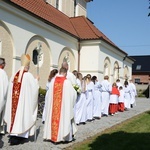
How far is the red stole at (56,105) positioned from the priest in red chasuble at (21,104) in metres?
0.47

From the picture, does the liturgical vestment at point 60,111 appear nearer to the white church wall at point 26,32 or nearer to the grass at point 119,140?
the grass at point 119,140

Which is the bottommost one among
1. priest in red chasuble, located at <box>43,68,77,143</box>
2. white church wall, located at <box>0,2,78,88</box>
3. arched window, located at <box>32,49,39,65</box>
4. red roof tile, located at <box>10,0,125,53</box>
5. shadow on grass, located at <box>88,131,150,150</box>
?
shadow on grass, located at <box>88,131,150,150</box>

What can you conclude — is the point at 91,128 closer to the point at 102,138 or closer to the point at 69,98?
the point at 102,138

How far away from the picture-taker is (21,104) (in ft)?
22.6

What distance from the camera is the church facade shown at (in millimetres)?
14250

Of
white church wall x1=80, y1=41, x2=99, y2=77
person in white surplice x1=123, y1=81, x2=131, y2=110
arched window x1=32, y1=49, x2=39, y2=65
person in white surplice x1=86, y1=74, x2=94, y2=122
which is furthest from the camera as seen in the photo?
white church wall x1=80, y1=41, x2=99, y2=77

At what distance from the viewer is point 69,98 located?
709 cm

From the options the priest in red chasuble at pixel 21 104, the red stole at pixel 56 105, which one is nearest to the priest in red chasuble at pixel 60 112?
the red stole at pixel 56 105

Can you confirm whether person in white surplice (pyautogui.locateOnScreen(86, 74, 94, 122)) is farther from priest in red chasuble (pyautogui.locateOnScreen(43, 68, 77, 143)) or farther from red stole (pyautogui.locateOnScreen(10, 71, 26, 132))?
red stole (pyautogui.locateOnScreen(10, 71, 26, 132))

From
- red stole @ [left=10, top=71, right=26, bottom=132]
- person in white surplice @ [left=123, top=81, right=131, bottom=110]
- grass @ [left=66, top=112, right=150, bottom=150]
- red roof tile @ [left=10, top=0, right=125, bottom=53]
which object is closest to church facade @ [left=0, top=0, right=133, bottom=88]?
red roof tile @ [left=10, top=0, right=125, bottom=53]

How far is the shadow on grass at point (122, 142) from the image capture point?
6.80 metres

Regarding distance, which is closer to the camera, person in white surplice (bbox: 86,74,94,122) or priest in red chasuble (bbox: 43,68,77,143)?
priest in red chasuble (bbox: 43,68,77,143)

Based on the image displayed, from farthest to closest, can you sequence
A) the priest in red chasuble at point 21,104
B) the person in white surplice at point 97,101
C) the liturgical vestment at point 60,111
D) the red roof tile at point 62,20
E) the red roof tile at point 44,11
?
the red roof tile at point 62,20 < the red roof tile at point 44,11 < the person in white surplice at point 97,101 < the liturgical vestment at point 60,111 < the priest in red chasuble at point 21,104

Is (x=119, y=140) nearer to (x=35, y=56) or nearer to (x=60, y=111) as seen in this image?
(x=60, y=111)
